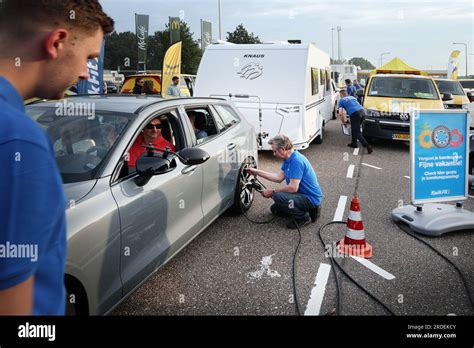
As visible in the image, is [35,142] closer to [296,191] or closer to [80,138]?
[80,138]

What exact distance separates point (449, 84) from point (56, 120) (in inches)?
699

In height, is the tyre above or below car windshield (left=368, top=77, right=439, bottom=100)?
below

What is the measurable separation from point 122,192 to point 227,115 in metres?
2.88

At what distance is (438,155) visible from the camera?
497 centimetres

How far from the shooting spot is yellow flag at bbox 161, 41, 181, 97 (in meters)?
14.6

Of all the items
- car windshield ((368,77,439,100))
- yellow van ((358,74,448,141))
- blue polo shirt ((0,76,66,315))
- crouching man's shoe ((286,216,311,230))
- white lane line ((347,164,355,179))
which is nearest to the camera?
blue polo shirt ((0,76,66,315))

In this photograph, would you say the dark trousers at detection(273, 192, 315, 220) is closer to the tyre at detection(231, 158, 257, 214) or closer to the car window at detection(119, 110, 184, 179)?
the tyre at detection(231, 158, 257, 214)

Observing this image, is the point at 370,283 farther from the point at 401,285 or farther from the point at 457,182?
the point at 457,182

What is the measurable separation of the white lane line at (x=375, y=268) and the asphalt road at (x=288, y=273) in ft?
0.17

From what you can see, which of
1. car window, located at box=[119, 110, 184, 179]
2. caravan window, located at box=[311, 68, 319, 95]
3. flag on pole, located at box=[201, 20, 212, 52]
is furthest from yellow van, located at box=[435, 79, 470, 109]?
car window, located at box=[119, 110, 184, 179]

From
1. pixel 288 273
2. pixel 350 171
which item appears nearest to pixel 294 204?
pixel 288 273

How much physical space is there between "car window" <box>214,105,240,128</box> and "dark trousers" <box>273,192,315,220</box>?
116 cm

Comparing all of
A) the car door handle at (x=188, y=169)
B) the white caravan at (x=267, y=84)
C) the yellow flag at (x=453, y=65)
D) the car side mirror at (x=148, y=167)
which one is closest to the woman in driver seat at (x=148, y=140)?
the car door handle at (x=188, y=169)
